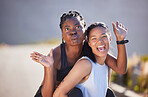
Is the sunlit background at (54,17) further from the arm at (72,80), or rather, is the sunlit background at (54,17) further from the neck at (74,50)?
the arm at (72,80)

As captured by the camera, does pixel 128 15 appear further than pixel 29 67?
Yes

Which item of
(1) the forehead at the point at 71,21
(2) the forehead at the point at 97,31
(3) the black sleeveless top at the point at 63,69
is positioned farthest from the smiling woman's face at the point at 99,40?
(3) the black sleeveless top at the point at 63,69

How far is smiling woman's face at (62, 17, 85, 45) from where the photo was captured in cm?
310

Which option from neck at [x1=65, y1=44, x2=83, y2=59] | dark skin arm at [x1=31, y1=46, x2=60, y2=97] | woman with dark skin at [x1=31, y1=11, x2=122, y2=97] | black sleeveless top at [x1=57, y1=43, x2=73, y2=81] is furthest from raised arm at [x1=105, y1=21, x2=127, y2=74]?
dark skin arm at [x1=31, y1=46, x2=60, y2=97]

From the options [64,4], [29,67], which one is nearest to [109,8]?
[64,4]

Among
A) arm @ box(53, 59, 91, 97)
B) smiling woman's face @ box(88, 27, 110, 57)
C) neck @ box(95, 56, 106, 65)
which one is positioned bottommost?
arm @ box(53, 59, 91, 97)

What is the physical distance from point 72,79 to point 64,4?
17931 mm

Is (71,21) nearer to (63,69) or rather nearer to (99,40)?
(99,40)

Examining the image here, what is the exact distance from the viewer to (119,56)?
10.4 feet

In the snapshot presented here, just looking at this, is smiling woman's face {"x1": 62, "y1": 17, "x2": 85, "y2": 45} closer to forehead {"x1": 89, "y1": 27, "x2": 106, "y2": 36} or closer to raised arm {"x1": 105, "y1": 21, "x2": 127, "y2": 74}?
forehead {"x1": 89, "y1": 27, "x2": 106, "y2": 36}

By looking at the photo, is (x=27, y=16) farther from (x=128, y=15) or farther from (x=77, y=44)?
(x=77, y=44)

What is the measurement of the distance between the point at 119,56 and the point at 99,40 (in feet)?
1.31

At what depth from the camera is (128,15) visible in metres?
19.6

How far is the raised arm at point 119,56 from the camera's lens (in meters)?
3.07
